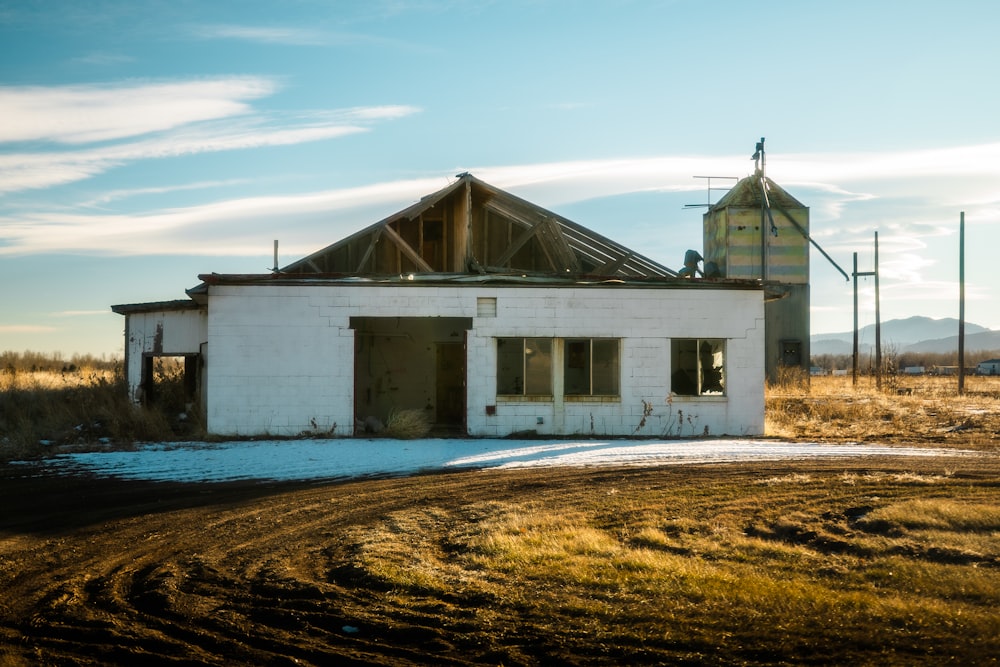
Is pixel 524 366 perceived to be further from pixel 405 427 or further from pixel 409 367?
pixel 409 367

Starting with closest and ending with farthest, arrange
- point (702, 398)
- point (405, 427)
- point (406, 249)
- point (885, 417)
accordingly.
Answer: point (405, 427), point (702, 398), point (406, 249), point (885, 417)

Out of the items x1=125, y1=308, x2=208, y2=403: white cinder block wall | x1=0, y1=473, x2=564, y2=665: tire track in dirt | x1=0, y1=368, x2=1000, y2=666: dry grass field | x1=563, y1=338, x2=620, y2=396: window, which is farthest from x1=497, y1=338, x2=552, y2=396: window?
x1=0, y1=473, x2=564, y2=665: tire track in dirt

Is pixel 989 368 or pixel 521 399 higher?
pixel 989 368

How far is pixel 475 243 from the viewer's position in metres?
25.1

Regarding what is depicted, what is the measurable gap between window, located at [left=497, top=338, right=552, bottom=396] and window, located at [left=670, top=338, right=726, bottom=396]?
2.86 meters

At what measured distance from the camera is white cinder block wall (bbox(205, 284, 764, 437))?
20844 mm

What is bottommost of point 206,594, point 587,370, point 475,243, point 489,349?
point 206,594

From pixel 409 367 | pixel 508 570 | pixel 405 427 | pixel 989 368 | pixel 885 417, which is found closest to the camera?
pixel 508 570

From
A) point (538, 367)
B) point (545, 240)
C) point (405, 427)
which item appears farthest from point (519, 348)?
point (545, 240)

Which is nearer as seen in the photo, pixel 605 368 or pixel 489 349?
pixel 489 349

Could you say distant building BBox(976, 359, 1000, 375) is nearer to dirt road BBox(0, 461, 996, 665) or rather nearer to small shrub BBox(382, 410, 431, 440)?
small shrub BBox(382, 410, 431, 440)

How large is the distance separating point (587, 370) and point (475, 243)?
5.39m

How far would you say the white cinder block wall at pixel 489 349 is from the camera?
20.8 m

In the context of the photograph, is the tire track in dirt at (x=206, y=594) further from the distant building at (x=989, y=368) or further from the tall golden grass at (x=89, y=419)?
the distant building at (x=989, y=368)
